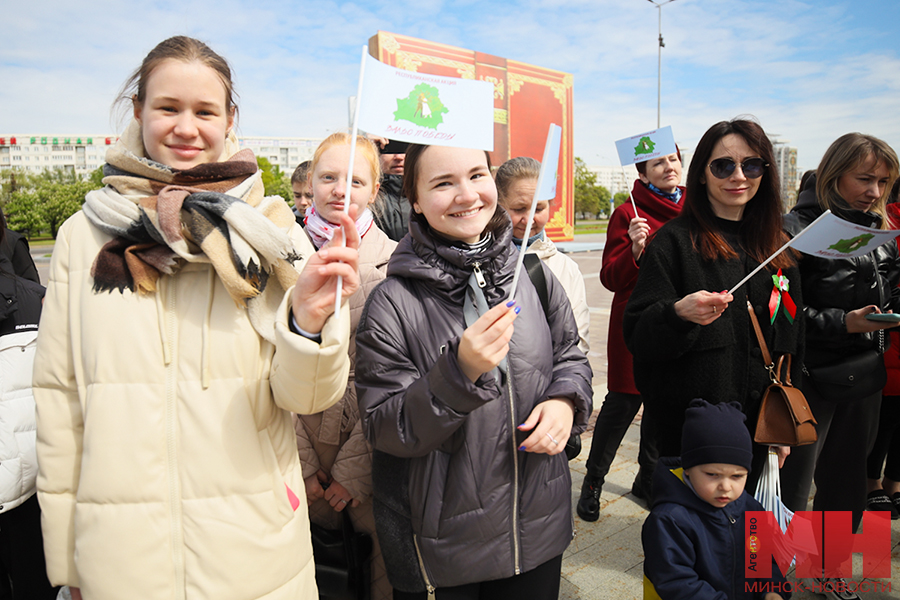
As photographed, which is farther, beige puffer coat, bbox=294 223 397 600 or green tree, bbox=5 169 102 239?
green tree, bbox=5 169 102 239

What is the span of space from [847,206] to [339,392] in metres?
2.85

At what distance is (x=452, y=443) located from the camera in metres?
1.56

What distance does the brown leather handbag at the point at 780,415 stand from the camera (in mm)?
2184

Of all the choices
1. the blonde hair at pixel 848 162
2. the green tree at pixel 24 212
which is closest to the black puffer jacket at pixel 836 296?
the blonde hair at pixel 848 162

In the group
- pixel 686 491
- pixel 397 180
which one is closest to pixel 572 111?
pixel 397 180

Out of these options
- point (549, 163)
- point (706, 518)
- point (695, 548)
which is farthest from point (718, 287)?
point (549, 163)

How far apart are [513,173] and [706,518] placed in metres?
1.67

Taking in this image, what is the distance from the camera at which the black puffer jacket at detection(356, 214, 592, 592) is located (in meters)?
1.53

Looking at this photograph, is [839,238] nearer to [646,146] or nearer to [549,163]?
[549,163]

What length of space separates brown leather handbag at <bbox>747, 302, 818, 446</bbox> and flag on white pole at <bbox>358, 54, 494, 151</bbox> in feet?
4.97

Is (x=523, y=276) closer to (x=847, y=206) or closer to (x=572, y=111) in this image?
(x=847, y=206)

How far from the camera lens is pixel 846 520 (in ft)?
9.41

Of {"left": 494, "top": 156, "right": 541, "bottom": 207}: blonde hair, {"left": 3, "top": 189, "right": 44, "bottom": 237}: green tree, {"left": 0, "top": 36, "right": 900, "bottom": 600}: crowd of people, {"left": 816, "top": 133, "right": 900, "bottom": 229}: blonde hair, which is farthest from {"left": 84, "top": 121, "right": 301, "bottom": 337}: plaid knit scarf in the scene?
{"left": 3, "top": 189, "right": 44, "bottom": 237}: green tree

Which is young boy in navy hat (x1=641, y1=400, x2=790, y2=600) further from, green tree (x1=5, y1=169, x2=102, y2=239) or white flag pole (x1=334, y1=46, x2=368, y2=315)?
green tree (x1=5, y1=169, x2=102, y2=239)
